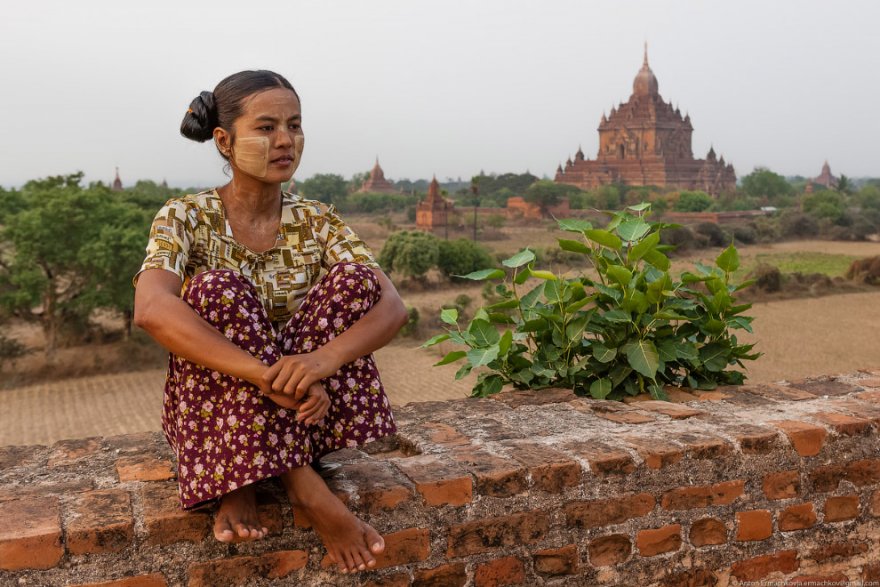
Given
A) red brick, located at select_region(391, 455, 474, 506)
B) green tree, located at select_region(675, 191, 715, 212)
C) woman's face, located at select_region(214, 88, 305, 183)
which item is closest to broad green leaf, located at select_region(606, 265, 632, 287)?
red brick, located at select_region(391, 455, 474, 506)

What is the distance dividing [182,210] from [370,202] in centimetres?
4924

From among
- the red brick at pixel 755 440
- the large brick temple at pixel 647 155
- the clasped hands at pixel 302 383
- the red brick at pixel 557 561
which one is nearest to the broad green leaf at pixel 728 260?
→ the red brick at pixel 755 440

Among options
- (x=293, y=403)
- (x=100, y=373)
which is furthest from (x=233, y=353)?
(x=100, y=373)

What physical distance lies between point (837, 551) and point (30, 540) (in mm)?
1633

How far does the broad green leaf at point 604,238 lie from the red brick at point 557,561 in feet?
3.39

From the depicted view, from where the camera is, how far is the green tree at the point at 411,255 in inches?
869

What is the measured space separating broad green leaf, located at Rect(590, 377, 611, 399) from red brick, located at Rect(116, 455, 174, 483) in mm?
1181

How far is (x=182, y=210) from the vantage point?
155 centimetres

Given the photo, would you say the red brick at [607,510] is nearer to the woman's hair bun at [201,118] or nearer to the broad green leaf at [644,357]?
the broad green leaf at [644,357]

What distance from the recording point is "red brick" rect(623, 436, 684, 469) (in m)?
1.69

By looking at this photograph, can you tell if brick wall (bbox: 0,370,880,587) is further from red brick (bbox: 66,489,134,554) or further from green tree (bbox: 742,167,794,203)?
green tree (bbox: 742,167,794,203)

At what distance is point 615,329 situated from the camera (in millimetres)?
2412

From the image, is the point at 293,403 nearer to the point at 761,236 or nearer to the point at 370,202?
the point at 761,236

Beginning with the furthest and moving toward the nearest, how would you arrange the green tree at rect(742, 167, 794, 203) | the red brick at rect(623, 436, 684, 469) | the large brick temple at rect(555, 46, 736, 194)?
the green tree at rect(742, 167, 794, 203)
the large brick temple at rect(555, 46, 736, 194)
the red brick at rect(623, 436, 684, 469)
